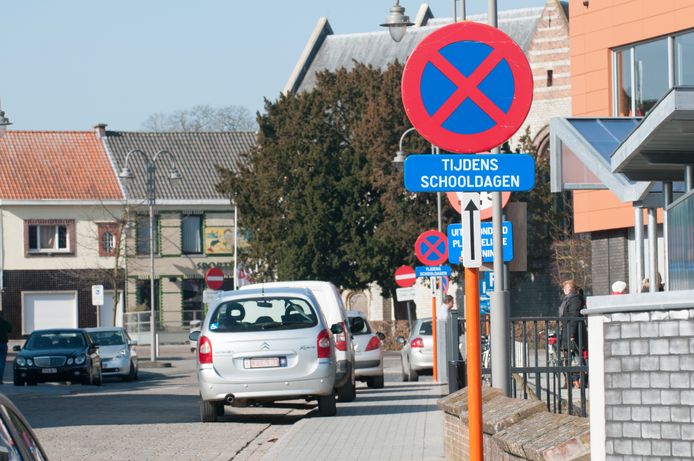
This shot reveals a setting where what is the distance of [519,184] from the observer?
794cm

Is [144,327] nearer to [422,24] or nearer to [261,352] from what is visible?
[422,24]

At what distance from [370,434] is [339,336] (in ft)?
17.2

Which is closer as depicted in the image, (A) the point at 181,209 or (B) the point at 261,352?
(B) the point at 261,352

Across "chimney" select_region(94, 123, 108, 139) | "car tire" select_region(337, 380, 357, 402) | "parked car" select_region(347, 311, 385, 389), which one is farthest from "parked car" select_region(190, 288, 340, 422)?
"chimney" select_region(94, 123, 108, 139)

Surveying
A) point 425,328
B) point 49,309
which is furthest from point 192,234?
point 425,328

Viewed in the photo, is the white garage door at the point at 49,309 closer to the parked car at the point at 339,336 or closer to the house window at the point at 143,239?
the house window at the point at 143,239

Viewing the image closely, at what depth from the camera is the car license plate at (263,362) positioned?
61.7 feet

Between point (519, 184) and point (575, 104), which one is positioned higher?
point (575, 104)

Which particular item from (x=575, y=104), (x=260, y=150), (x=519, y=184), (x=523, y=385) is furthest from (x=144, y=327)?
(x=519, y=184)

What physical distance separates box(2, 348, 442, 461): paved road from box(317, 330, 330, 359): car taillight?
0.84 metres

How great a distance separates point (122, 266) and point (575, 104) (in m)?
44.0

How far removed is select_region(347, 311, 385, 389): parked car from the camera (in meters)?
28.8

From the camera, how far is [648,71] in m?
30.1

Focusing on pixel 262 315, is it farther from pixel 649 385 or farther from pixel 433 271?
pixel 649 385
